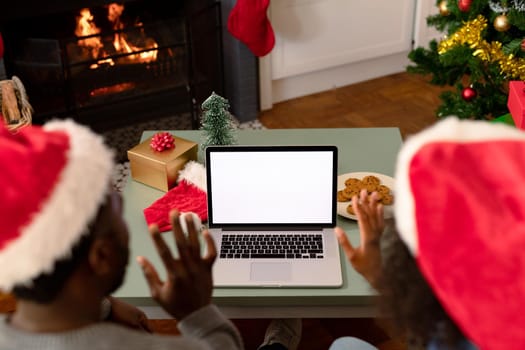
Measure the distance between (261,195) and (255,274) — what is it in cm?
23

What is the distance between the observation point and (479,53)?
2.51 meters

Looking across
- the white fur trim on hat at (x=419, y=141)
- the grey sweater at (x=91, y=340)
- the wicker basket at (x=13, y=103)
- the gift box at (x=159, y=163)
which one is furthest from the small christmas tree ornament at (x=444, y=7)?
the grey sweater at (x=91, y=340)

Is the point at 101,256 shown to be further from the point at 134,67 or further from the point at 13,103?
the point at 134,67

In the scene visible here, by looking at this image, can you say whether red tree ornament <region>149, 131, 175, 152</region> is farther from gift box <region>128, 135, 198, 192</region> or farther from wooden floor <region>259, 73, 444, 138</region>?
wooden floor <region>259, 73, 444, 138</region>

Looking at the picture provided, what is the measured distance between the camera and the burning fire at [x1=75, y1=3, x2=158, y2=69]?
9.98ft

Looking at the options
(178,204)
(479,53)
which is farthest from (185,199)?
(479,53)

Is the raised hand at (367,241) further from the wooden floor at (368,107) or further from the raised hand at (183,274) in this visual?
the wooden floor at (368,107)

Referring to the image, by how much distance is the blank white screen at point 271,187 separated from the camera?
174cm

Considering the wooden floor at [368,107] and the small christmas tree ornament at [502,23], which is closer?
the small christmas tree ornament at [502,23]

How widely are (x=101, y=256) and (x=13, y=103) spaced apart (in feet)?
5.24

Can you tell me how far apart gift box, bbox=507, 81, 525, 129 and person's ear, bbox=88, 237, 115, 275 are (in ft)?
5.08

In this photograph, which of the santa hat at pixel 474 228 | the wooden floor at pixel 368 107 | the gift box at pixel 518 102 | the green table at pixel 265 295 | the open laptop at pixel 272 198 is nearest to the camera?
the santa hat at pixel 474 228

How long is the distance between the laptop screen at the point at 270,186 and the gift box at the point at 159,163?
23 centimetres

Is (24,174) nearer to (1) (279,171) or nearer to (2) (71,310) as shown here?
(2) (71,310)
